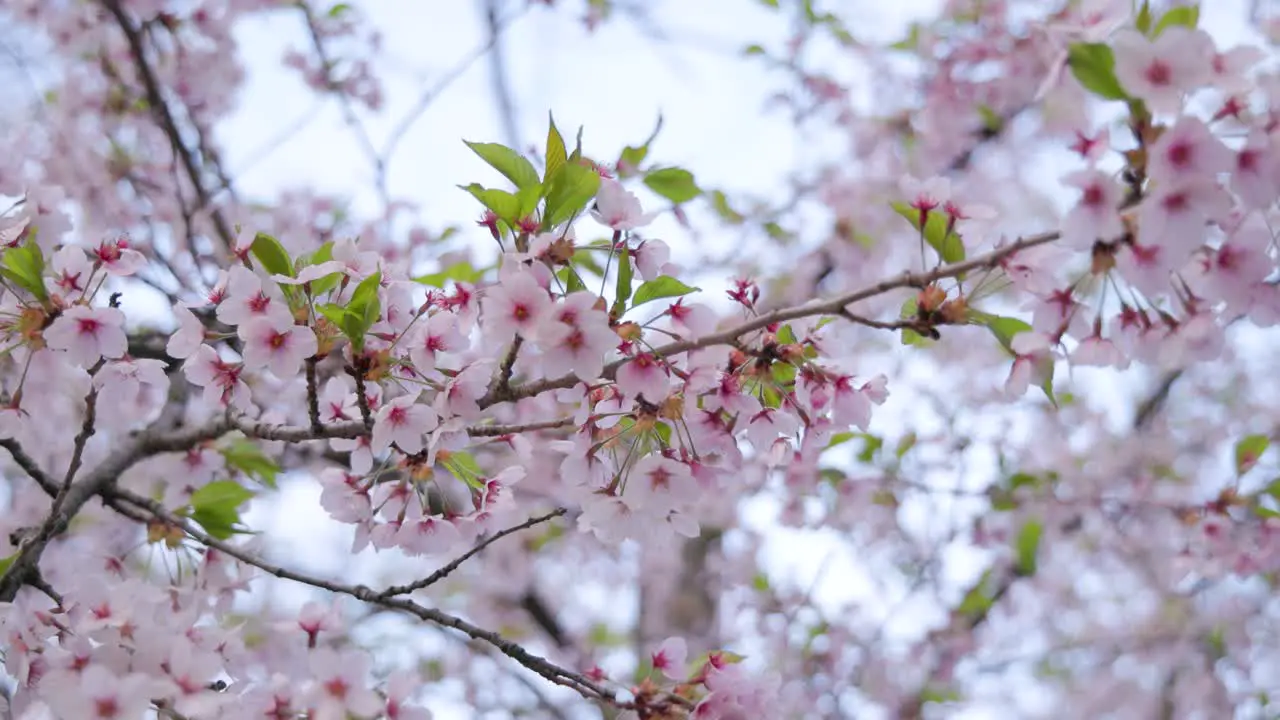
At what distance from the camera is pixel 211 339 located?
5.44ft

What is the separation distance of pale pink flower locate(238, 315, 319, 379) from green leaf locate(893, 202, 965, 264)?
1.02 m

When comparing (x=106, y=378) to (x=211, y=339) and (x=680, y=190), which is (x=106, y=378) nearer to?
(x=211, y=339)

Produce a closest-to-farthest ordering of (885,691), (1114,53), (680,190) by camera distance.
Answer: (1114,53), (680,190), (885,691)

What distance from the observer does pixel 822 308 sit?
4.50ft

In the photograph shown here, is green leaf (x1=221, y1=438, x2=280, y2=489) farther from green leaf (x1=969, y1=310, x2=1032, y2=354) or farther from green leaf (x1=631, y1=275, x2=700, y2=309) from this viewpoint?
green leaf (x1=969, y1=310, x2=1032, y2=354)

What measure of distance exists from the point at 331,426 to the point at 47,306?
1.74ft

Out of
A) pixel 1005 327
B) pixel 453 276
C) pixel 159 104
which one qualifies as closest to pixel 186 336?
pixel 453 276

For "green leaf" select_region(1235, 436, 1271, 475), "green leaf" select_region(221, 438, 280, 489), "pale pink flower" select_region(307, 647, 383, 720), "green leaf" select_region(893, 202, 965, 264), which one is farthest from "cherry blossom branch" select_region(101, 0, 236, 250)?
"green leaf" select_region(1235, 436, 1271, 475)

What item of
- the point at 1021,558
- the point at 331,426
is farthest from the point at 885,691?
the point at 331,426

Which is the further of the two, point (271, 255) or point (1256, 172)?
point (271, 255)

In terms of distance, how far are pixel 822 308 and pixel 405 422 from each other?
2.41 feet

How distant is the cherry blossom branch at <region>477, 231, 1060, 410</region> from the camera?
4.30 ft

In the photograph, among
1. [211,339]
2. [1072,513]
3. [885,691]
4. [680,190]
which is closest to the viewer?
[211,339]

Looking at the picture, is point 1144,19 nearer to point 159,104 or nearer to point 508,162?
point 508,162
